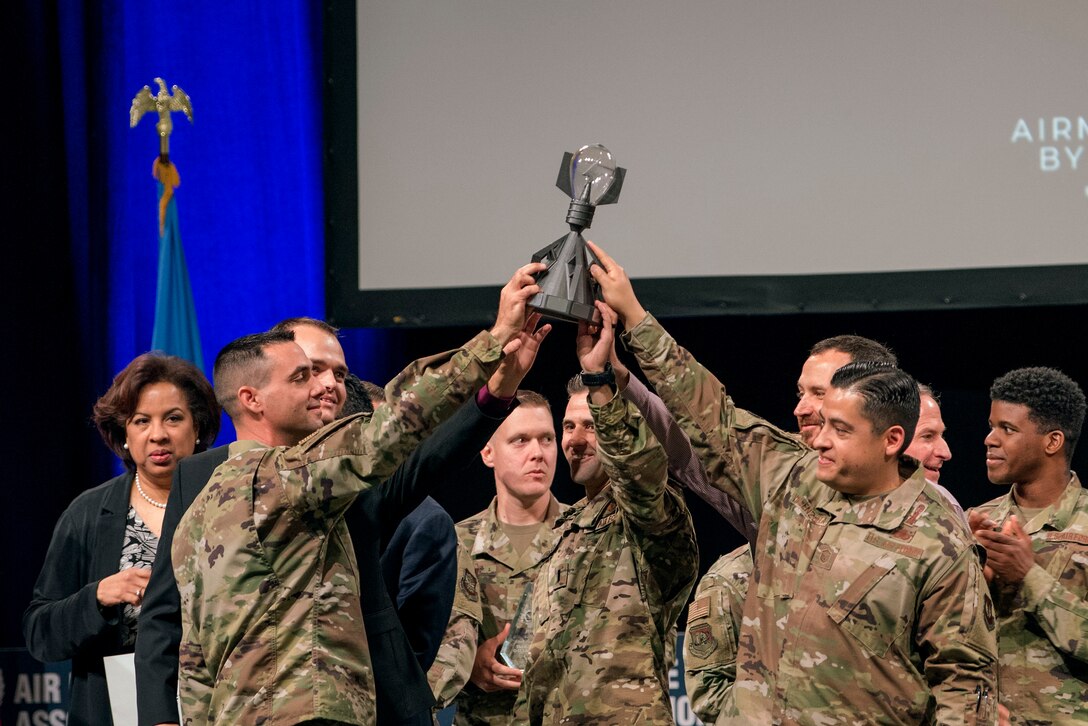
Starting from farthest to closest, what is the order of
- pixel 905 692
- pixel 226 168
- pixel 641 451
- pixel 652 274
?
pixel 226 168 < pixel 652 274 < pixel 641 451 < pixel 905 692

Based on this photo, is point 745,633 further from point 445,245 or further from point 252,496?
point 445,245

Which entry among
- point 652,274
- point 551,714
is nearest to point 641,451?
point 551,714

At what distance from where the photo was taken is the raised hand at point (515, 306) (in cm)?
286

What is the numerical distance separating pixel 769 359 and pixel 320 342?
2646 mm

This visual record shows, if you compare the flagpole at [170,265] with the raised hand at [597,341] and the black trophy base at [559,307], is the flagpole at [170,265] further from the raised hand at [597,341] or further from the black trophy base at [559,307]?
the black trophy base at [559,307]

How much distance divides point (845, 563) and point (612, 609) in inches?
32.3

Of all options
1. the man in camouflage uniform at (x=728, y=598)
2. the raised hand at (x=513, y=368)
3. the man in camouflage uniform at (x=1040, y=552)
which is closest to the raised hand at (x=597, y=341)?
the raised hand at (x=513, y=368)

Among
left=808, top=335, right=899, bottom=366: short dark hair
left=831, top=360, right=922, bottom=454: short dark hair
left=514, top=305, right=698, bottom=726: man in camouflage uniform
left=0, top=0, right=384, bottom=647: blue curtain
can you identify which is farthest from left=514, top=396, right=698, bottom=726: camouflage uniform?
left=0, top=0, right=384, bottom=647: blue curtain

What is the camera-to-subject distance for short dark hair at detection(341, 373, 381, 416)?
3639 mm

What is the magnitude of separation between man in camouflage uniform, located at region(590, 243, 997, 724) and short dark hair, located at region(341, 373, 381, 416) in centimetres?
98

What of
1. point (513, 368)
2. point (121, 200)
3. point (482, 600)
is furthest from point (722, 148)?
point (513, 368)

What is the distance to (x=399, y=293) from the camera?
556 centimetres

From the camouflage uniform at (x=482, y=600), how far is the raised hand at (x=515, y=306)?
115 cm

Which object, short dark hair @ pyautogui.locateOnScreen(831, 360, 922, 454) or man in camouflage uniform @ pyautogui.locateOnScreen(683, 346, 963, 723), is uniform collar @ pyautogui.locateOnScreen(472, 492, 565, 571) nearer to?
man in camouflage uniform @ pyautogui.locateOnScreen(683, 346, 963, 723)
